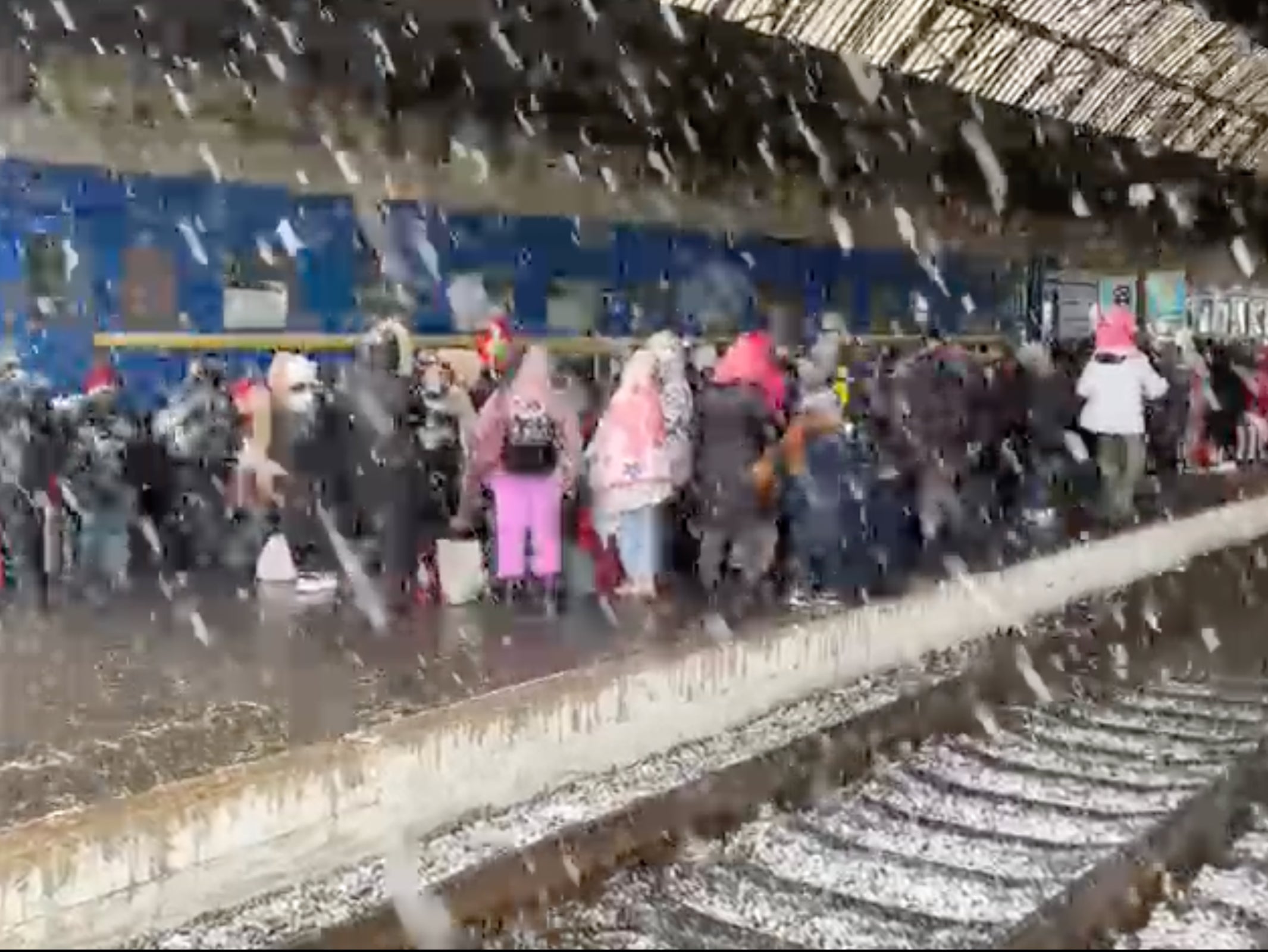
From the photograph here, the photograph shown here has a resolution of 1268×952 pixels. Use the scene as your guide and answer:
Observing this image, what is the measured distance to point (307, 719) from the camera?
25.3 ft

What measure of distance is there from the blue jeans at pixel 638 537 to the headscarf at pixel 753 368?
88 cm

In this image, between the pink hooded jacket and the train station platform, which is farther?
the pink hooded jacket

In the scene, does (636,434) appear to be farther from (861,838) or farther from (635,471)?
(861,838)

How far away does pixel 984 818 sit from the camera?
289 inches

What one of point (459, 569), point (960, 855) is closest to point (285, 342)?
point (459, 569)

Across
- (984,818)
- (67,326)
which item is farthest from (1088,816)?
(67,326)

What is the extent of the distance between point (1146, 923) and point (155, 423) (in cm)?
813

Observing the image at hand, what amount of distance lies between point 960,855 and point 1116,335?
9450 millimetres

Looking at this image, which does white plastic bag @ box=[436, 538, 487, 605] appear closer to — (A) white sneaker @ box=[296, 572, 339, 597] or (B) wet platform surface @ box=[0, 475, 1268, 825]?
(B) wet platform surface @ box=[0, 475, 1268, 825]

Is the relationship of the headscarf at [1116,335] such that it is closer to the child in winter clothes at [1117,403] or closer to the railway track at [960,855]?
the child in winter clothes at [1117,403]

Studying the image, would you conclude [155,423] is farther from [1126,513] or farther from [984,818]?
[1126,513]

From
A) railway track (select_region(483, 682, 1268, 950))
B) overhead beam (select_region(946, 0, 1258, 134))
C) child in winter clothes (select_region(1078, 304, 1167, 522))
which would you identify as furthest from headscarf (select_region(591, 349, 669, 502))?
overhead beam (select_region(946, 0, 1258, 134))

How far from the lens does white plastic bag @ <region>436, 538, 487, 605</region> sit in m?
11.0

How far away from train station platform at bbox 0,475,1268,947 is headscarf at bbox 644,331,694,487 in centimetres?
110
